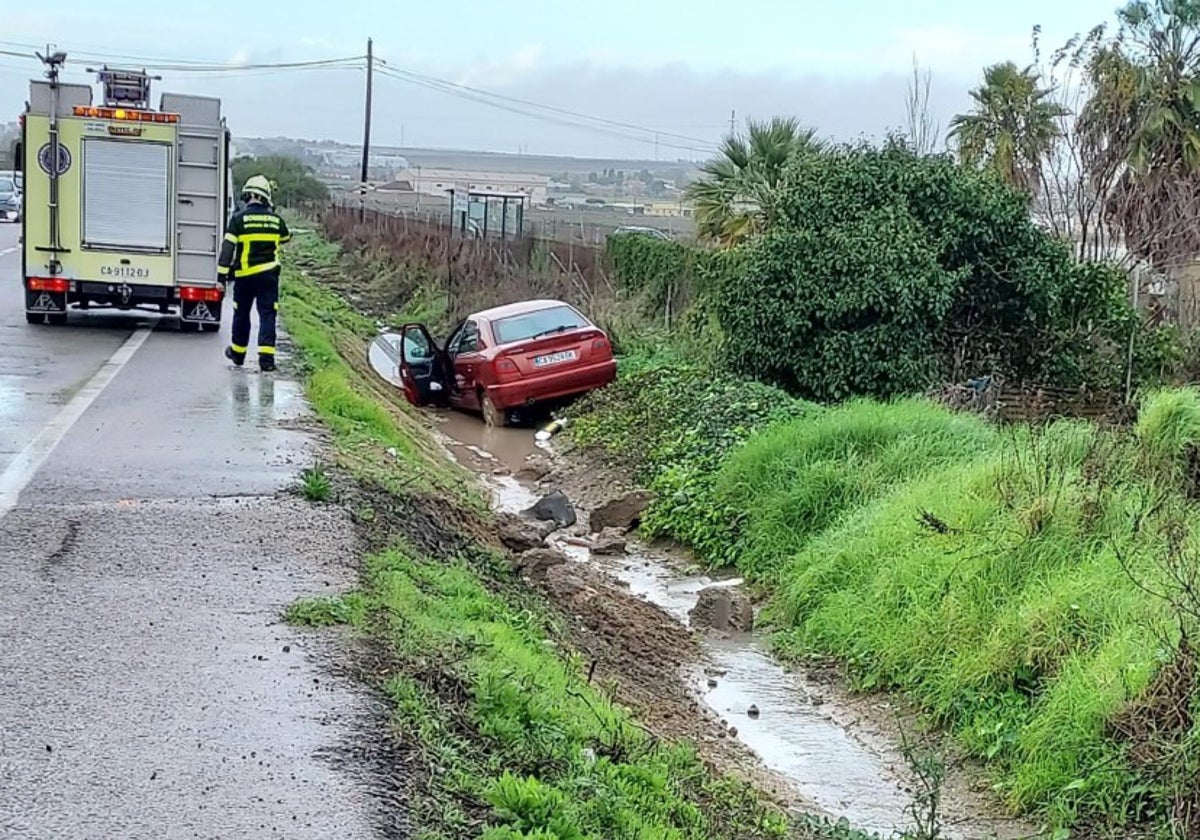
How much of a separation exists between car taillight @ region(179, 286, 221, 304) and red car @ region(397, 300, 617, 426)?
3649 millimetres

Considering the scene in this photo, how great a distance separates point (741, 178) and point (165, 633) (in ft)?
59.8

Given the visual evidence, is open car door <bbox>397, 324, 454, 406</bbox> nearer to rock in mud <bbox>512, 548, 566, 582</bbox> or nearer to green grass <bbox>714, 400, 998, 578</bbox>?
green grass <bbox>714, 400, 998, 578</bbox>

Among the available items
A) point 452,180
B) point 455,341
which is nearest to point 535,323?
point 455,341

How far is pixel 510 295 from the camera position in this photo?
28359mm

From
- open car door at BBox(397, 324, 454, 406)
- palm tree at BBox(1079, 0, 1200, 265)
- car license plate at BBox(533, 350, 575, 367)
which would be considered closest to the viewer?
car license plate at BBox(533, 350, 575, 367)

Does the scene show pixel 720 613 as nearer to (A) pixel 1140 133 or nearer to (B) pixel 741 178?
(B) pixel 741 178

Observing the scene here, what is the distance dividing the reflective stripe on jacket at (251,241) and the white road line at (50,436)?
1.63 meters

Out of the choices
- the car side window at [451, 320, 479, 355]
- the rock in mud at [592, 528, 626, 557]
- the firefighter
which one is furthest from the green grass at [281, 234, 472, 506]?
the rock in mud at [592, 528, 626, 557]

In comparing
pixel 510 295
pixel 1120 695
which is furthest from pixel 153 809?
pixel 510 295

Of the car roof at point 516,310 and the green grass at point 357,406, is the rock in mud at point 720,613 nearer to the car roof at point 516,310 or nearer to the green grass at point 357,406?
the green grass at point 357,406

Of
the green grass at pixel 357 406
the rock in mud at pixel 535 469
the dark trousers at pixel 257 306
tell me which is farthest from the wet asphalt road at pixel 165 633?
the rock in mud at pixel 535 469

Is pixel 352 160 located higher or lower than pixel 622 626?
lower

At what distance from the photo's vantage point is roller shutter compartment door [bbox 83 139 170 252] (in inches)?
699

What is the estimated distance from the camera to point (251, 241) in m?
14.9
